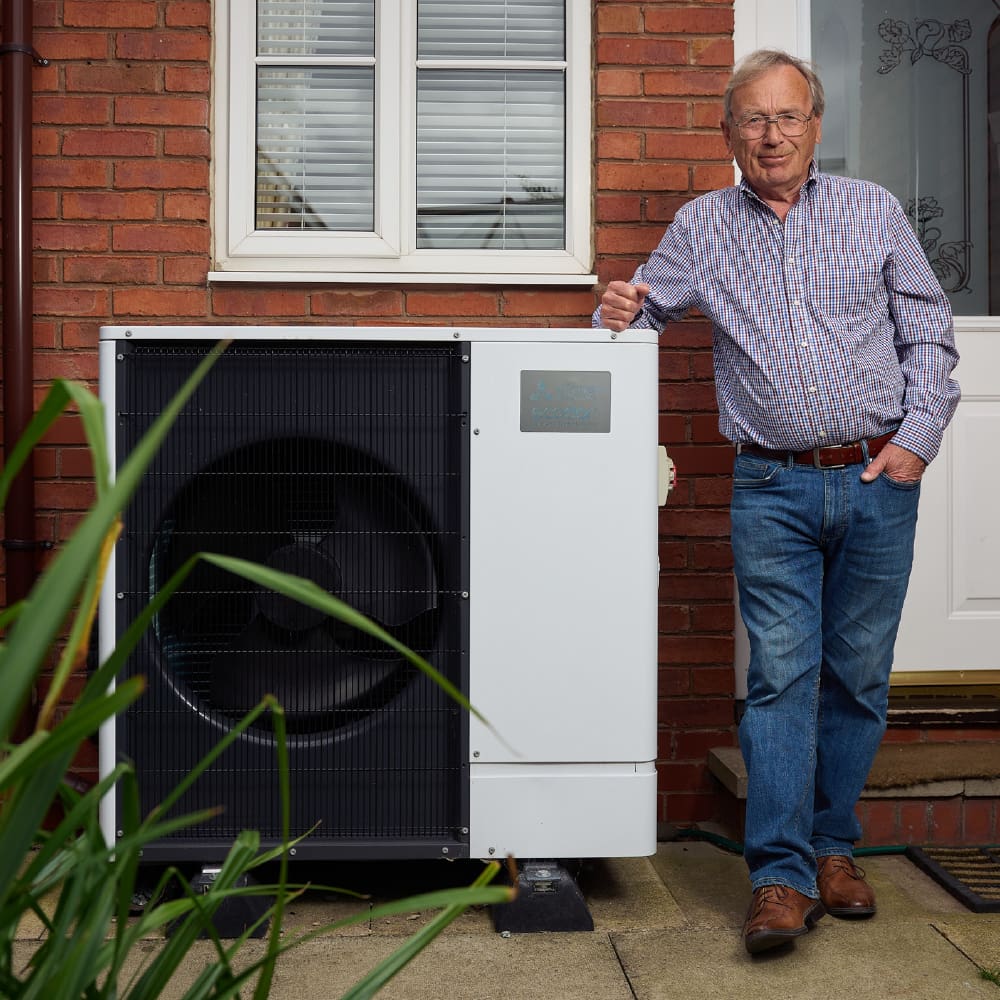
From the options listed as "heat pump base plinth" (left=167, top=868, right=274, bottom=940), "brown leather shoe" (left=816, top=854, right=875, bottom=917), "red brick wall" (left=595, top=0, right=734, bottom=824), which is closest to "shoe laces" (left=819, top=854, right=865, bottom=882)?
"brown leather shoe" (left=816, top=854, right=875, bottom=917)

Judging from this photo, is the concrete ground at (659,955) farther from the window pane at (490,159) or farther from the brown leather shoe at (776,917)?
the window pane at (490,159)

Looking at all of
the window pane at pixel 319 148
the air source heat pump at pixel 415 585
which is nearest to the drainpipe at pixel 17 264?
the window pane at pixel 319 148

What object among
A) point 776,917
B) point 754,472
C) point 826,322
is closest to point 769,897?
point 776,917

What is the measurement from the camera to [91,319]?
258 centimetres

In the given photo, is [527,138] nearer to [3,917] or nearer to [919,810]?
[919,810]

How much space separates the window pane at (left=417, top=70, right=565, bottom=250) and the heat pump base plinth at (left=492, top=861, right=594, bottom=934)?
152cm

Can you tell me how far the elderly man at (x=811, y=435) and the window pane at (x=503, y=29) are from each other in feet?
2.65

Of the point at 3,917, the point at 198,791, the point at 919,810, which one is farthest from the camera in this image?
the point at 919,810

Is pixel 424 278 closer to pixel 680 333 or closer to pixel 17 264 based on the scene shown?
pixel 680 333

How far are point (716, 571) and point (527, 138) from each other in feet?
3.83

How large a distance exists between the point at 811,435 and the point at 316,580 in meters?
0.91

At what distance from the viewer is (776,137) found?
1991mm

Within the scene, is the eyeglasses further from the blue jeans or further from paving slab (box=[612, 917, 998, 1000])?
paving slab (box=[612, 917, 998, 1000])

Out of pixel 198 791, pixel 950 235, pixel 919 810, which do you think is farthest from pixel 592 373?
pixel 950 235
